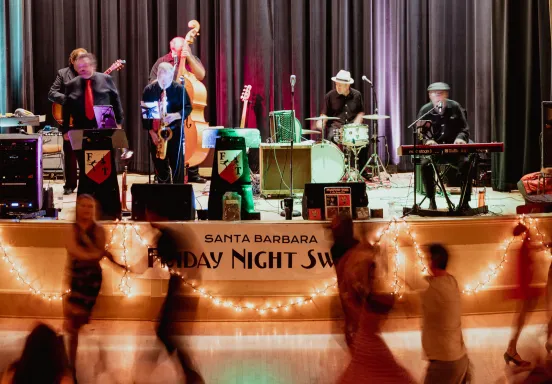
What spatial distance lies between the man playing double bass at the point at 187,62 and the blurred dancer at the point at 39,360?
6.78 m

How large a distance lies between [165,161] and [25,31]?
5021mm

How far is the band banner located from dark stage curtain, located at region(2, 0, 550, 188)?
18.3 feet

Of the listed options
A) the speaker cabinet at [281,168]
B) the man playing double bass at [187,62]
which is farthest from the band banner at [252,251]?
the man playing double bass at [187,62]

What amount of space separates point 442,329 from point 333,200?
304cm

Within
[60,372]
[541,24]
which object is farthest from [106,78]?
[60,372]

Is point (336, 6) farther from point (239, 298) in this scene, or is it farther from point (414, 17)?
point (239, 298)

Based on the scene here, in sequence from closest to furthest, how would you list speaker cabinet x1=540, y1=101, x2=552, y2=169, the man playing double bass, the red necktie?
speaker cabinet x1=540, y1=101, x2=552, y2=169 → the red necktie → the man playing double bass

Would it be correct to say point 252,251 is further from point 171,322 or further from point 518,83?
point 518,83

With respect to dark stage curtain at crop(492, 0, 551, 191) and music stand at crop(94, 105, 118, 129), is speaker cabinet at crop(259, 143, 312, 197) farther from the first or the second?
dark stage curtain at crop(492, 0, 551, 191)

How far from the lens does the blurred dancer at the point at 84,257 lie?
493 centimetres

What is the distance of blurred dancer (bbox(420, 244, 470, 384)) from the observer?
3.78m

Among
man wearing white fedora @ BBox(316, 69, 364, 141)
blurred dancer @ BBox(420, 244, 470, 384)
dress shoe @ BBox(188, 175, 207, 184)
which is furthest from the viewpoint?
dress shoe @ BBox(188, 175, 207, 184)

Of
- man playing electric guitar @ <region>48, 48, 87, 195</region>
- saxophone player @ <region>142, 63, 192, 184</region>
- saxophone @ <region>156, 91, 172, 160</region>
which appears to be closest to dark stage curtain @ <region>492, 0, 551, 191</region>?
saxophone player @ <region>142, 63, 192, 184</region>

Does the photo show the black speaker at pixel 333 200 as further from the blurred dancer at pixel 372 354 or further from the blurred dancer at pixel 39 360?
the blurred dancer at pixel 39 360
